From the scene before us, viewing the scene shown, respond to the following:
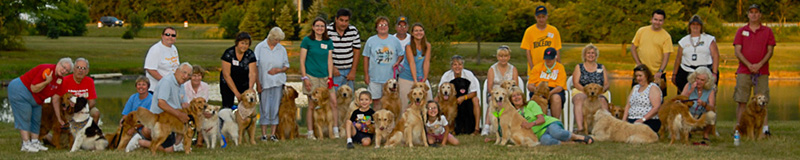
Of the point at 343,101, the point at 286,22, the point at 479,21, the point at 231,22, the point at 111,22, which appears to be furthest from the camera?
the point at 111,22

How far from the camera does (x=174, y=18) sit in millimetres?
63312

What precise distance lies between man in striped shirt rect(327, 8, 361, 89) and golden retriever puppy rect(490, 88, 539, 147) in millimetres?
1764

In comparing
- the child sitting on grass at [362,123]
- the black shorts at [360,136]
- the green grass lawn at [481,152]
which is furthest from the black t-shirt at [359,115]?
the green grass lawn at [481,152]

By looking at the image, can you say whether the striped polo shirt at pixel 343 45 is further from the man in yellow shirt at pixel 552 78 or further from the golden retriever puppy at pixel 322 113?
the man in yellow shirt at pixel 552 78

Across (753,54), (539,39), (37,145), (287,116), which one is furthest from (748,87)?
(37,145)

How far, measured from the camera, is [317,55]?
8.32m

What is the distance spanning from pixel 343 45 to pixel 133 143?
2.46 meters

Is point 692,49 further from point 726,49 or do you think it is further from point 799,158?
point 726,49

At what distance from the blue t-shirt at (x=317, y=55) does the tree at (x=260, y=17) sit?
37.7 m

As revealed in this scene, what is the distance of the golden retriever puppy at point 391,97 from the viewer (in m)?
8.26

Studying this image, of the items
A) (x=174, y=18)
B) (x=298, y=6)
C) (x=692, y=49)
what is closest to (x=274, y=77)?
(x=692, y=49)

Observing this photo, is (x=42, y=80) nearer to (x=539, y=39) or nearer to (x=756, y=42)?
(x=539, y=39)

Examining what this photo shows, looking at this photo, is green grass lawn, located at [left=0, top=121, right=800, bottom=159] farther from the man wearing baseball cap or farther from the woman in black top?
the man wearing baseball cap

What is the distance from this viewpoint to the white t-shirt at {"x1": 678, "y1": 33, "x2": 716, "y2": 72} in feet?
27.2
